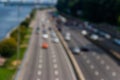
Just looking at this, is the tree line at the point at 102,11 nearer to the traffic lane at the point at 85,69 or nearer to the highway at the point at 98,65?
the highway at the point at 98,65

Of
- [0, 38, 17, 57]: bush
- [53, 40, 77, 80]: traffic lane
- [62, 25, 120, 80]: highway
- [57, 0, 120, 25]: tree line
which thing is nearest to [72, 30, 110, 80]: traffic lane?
[62, 25, 120, 80]: highway

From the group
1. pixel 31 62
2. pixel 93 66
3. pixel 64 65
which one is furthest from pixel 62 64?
pixel 31 62

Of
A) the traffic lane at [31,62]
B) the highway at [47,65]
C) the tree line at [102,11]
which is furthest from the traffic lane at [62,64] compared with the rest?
the tree line at [102,11]

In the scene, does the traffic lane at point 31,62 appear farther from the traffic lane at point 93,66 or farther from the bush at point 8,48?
the traffic lane at point 93,66

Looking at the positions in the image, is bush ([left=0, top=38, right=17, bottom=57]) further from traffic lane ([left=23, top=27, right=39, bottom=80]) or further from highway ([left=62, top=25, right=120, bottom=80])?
highway ([left=62, top=25, right=120, bottom=80])

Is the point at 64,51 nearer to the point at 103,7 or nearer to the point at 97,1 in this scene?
the point at 103,7

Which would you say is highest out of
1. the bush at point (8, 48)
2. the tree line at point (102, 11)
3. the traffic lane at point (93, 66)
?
the traffic lane at point (93, 66)

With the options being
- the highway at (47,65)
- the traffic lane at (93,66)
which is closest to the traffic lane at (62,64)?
the highway at (47,65)

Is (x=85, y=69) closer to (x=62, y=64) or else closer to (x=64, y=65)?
(x=64, y=65)

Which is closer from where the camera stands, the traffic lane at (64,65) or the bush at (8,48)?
the traffic lane at (64,65)

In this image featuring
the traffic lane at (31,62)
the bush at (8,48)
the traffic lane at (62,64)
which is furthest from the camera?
the bush at (8,48)

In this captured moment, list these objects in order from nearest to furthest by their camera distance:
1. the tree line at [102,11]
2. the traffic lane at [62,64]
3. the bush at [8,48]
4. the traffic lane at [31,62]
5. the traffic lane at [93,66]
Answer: the traffic lane at [31,62]
the traffic lane at [62,64]
the traffic lane at [93,66]
the bush at [8,48]
the tree line at [102,11]

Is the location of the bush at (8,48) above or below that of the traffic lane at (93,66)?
below
